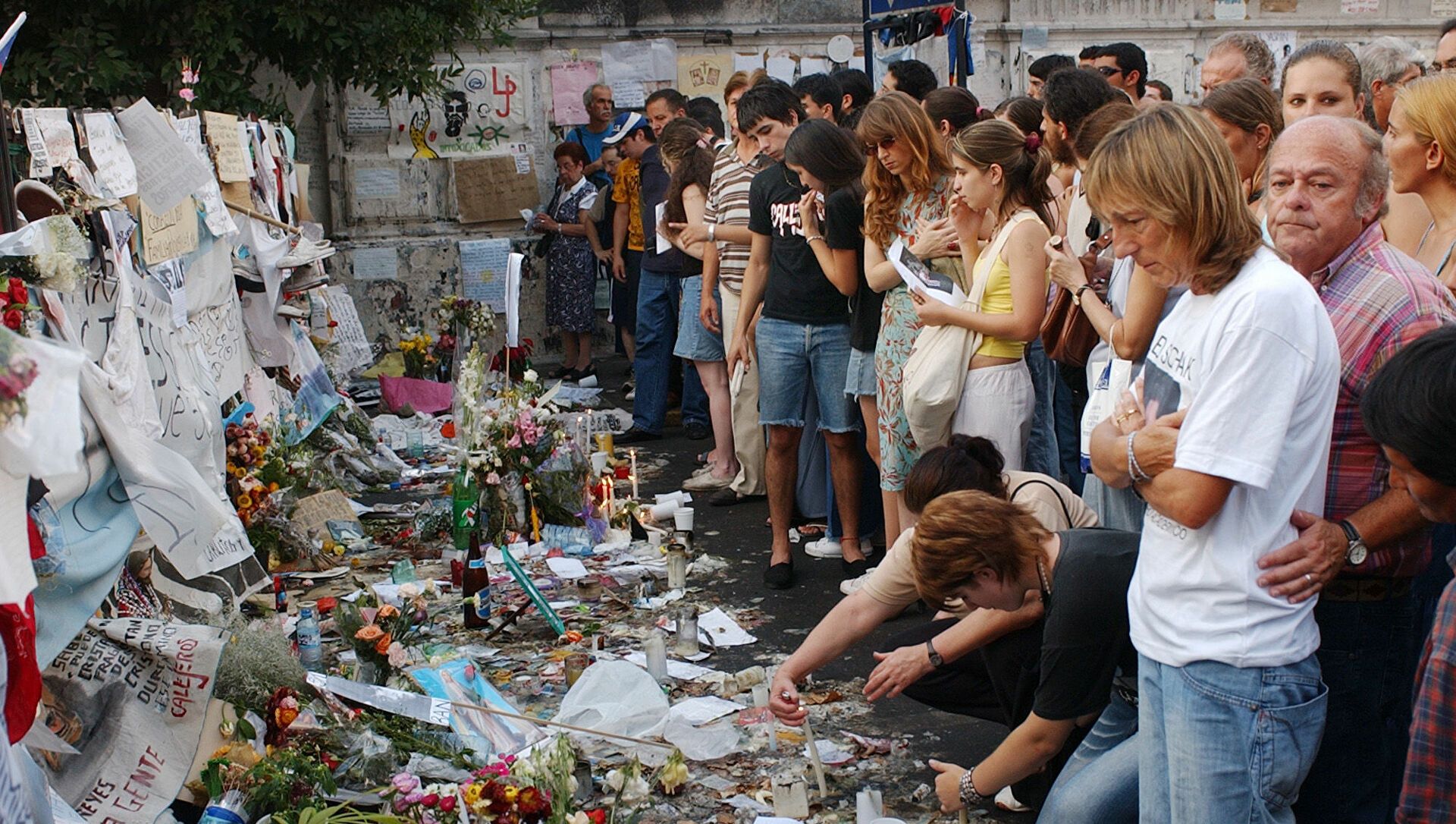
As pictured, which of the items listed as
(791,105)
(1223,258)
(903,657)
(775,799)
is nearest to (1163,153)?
(1223,258)

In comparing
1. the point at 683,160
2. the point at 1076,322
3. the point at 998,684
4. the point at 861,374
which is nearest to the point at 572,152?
the point at 683,160

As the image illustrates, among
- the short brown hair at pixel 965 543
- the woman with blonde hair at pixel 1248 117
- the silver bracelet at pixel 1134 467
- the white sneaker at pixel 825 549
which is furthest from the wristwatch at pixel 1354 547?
the white sneaker at pixel 825 549

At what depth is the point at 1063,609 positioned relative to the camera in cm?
325

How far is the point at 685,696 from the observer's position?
190 inches

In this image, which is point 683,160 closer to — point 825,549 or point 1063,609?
point 825,549

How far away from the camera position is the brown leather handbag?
14.1 feet

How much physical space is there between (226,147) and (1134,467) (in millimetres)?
5463

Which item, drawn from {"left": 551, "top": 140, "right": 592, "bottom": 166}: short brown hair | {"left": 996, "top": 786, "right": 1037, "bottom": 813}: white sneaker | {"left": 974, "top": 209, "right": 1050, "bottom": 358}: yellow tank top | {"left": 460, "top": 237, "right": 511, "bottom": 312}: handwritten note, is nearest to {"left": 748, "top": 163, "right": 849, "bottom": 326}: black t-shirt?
{"left": 974, "top": 209, "right": 1050, "bottom": 358}: yellow tank top

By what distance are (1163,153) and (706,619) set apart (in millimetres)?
3474

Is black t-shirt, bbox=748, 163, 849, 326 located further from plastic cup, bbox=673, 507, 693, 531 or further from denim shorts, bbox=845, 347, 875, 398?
plastic cup, bbox=673, 507, 693, 531

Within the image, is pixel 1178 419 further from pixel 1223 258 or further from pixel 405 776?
pixel 405 776

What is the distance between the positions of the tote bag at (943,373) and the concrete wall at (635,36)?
7.38 metres

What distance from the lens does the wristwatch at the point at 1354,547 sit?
8.55ft

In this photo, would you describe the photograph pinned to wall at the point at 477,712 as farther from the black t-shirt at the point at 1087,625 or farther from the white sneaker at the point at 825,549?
the white sneaker at the point at 825,549
